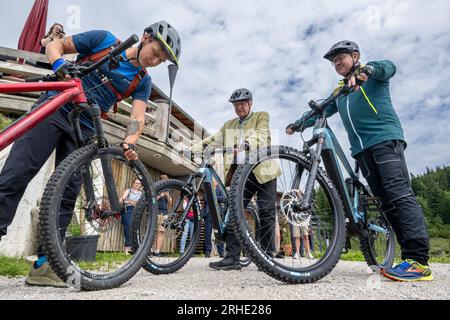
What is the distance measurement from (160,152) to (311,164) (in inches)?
280

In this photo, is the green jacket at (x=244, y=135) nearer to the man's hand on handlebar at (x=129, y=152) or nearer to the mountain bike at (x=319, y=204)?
the mountain bike at (x=319, y=204)

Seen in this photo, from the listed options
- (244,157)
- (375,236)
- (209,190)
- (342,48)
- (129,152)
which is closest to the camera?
(129,152)

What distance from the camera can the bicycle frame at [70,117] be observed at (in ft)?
7.22

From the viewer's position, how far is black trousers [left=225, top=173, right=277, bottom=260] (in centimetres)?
399

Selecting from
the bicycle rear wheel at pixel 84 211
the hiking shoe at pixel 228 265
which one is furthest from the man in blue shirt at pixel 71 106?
the hiking shoe at pixel 228 265

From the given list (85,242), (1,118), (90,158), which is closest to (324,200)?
(90,158)

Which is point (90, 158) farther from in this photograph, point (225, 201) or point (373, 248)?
point (373, 248)

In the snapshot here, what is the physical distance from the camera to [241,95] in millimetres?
4582

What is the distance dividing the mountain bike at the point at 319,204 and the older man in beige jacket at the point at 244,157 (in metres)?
0.76

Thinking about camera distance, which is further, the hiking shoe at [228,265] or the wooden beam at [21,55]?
the wooden beam at [21,55]

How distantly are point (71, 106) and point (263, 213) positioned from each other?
2.43 m

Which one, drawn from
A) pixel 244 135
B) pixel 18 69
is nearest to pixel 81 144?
pixel 244 135

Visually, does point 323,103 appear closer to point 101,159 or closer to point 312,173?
point 312,173

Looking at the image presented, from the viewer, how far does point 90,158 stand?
2471 mm
